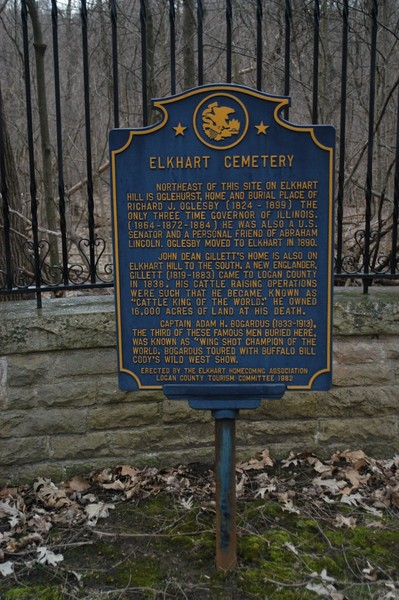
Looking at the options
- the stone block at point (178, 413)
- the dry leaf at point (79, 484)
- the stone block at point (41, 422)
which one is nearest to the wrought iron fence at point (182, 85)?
the stone block at point (41, 422)

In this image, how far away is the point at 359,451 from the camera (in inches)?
165

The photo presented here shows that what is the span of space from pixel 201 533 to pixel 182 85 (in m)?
6.95

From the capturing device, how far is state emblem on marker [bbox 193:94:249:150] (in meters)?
2.65

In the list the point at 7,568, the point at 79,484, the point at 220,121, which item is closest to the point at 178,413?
the point at 79,484

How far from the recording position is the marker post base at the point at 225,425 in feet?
9.18

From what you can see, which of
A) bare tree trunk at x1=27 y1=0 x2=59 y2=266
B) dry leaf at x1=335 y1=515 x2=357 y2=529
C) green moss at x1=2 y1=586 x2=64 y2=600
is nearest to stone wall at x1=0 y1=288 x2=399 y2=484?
dry leaf at x1=335 y1=515 x2=357 y2=529

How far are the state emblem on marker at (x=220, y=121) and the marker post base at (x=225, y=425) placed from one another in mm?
1151

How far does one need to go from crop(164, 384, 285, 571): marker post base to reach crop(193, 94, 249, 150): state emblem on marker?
3.78 ft

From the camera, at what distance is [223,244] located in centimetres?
275

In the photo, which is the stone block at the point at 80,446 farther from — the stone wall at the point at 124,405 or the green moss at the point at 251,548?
the green moss at the point at 251,548

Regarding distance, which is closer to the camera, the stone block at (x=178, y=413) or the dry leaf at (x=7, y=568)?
the dry leaf at (x=7, y=568)

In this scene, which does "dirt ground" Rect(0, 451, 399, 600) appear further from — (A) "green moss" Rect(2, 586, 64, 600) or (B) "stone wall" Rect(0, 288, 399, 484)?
(B) "stone wall" Rect(0, 288, 399, 484)

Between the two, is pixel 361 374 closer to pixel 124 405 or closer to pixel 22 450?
pixel 124 405

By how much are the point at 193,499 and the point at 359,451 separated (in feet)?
4.15
